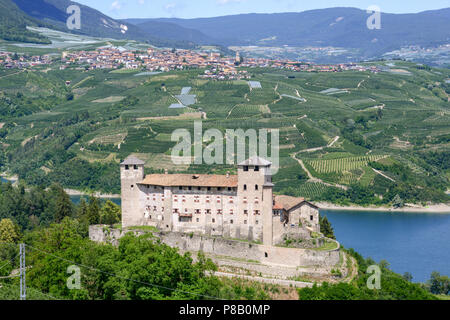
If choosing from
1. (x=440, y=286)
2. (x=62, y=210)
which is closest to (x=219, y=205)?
(x=440, y=286)

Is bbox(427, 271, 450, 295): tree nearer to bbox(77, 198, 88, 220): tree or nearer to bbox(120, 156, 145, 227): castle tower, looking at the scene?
bbox(120, 156, 145, 227): castle tower

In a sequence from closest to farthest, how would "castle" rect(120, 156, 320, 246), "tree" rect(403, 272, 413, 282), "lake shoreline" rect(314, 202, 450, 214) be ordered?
"castle" rect(120, 156, 320, 246) → "tree" rect(403, 272, 413, 282) → "lake shoreline" rect(314, 202, 450, 214)

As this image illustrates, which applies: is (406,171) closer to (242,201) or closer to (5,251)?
(242,201)

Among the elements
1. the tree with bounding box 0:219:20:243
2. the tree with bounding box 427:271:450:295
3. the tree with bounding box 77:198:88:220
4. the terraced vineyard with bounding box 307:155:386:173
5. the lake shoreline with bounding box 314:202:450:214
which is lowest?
the lake shoreline with bounding box 314:202:450:214

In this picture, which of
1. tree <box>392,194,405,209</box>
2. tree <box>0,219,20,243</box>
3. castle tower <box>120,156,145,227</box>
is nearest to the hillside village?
tree <box>392,194,405,209</box>

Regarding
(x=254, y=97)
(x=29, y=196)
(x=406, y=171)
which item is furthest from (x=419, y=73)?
(x=29, y=196)

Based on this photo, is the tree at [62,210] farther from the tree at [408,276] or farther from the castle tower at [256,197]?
the tree at [408,276]

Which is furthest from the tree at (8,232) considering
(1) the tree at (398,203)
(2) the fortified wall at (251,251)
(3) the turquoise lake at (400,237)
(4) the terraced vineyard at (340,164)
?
(1) the tree at (398,203)
